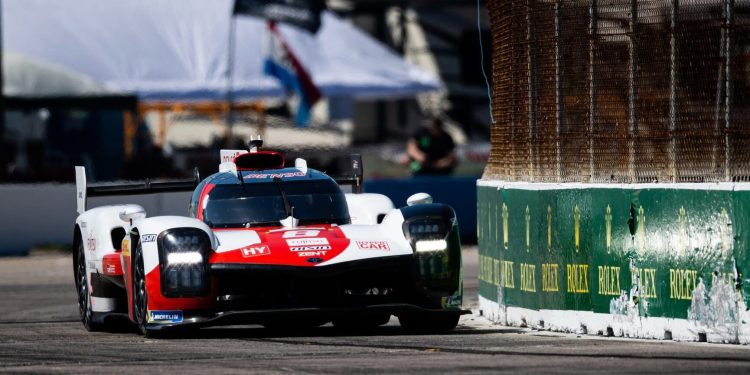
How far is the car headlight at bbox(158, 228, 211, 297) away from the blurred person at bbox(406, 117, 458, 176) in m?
16.5

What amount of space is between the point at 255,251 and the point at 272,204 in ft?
4.43

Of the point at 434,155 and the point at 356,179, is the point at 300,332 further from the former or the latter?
the point at 434,155

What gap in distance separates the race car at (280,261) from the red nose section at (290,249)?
0.4 inches

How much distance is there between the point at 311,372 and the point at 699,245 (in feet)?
10.1

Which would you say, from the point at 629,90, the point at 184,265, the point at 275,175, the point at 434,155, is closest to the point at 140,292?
the point at 184,265

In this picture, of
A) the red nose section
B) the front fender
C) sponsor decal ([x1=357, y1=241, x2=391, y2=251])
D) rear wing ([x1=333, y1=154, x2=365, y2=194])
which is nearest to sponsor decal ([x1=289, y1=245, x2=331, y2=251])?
the red nose section

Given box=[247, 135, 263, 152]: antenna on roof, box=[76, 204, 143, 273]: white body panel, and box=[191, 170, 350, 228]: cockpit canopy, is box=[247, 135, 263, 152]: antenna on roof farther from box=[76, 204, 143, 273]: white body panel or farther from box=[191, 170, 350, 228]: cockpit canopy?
box=[76, 204, 143, 273]: white body panel

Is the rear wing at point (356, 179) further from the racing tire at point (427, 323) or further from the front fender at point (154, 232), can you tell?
the front fender at point (154, 232)

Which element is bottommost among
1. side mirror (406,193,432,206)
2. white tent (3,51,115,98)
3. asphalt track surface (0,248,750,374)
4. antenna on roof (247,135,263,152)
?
asphalt track surface (0,248,750,374)

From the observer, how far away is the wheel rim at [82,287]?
13.9m

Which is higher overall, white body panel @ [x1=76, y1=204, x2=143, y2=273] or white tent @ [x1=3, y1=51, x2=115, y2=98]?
white tent @ [x1=3, y1=51, x2=115, y2=98]

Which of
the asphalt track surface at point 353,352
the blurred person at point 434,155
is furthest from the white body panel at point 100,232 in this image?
the blurred person at point 434,155

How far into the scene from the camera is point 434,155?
2830 centimetres

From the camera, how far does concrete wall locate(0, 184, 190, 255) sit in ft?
83.7
